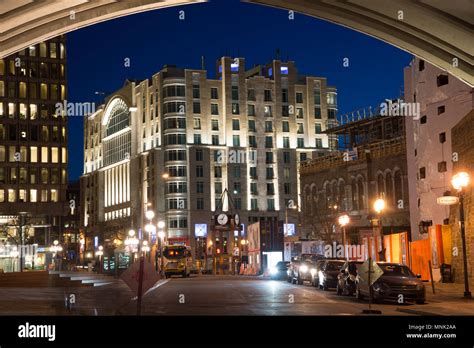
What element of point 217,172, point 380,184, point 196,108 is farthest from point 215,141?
point 380,184

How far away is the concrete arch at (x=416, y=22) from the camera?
54.5ft

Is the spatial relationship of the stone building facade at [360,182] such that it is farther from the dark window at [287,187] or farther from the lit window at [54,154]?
the lit window at [54,154]

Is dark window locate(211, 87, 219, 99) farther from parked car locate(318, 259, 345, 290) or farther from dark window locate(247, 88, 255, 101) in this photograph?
parked car locate(318, 259, 345, 290)

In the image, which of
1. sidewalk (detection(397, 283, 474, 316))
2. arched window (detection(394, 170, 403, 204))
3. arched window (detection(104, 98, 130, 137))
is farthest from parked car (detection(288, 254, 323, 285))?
arched window (detection(104, 98, 130, 137))

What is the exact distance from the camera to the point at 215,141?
126 m

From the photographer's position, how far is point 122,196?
458 ft

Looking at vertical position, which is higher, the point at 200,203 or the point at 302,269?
the point at 200,203

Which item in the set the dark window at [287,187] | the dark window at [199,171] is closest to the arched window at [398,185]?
the dark window at [199,171]

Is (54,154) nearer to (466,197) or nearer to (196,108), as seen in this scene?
(196,108)
